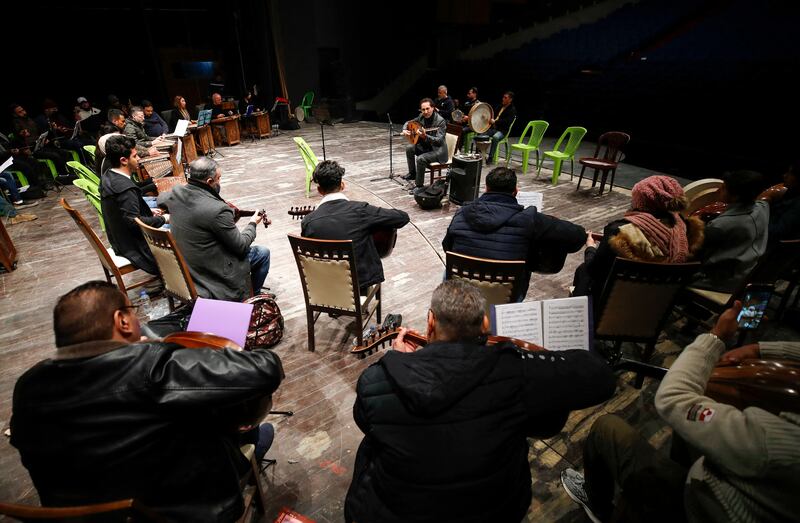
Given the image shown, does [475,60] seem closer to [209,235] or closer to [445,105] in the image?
[445,105]

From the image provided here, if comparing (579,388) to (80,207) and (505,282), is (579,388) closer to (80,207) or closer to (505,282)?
(505,282)

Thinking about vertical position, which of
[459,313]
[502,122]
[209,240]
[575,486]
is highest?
[502,122]

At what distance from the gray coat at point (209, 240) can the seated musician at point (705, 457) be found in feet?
8.05

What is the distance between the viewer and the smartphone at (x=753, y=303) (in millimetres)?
2532

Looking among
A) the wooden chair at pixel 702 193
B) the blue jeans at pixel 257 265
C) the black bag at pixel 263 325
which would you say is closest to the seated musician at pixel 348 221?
the black bag at pixel 263 325

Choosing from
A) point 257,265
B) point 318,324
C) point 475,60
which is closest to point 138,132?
point 257,265

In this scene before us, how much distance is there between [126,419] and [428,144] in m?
5.86

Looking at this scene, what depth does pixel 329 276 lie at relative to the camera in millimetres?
2613

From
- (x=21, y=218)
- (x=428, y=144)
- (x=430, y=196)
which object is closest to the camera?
(x=21, y=218)

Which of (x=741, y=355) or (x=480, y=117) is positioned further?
→ (x=480, y=117)

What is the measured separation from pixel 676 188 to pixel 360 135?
30.0 ft

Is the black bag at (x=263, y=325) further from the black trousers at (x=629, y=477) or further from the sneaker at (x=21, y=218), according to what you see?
the sneaker at (x=21, y=218)

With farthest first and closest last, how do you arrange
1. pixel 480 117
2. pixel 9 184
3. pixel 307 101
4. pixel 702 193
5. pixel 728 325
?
pixel 307 101
pixel 480 117
pixel 9 184
pixel 702 193
pixel 728 325

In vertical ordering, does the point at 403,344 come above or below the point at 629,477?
above
